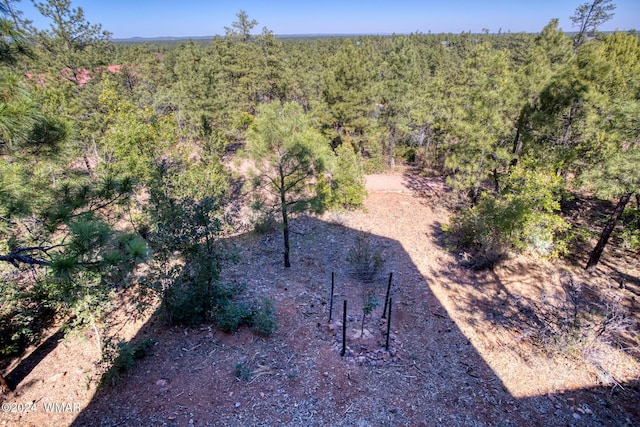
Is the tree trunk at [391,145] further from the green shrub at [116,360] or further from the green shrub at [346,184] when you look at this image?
the green shrub at [116,360]

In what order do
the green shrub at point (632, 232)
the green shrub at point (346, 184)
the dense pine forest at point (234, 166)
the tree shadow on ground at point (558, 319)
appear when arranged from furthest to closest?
1. the green shrub at point (346, 184)
2. the green shrub at point (632, 232)
3. the tree shadow on ground at point (558, 319)
4. the dense pine forest at point (234, 166)

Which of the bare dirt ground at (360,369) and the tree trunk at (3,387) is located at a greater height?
the tree trunk at (3,387)

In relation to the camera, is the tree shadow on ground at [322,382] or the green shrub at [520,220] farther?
the green shrub at [520,220]

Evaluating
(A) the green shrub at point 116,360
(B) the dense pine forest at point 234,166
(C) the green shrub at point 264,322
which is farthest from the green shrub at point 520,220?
(A) the green shrub at point 116,360

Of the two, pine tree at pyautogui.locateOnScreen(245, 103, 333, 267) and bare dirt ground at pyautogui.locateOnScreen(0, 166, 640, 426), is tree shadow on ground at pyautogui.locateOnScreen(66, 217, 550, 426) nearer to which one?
bare dirt ground at pyautogui.locateOnScreen(0, 166, 640, 426)

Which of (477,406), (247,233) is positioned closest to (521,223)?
(477,406)

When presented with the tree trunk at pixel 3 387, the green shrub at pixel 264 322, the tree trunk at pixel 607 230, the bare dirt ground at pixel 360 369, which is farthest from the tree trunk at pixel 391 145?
the tree trunk at pixel 3 387

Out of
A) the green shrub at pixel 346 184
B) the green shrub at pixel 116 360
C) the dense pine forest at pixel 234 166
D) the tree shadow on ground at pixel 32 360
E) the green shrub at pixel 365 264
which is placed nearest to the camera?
the dense pine forest at pixel 234 166

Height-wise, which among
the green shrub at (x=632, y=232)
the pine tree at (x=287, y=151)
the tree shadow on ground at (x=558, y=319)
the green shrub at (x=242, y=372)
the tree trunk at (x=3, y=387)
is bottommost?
the tree shadow on ground at (x=558, y=319)

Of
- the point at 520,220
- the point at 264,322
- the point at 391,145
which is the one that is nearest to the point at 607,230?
the point at 520,220
